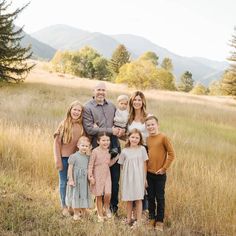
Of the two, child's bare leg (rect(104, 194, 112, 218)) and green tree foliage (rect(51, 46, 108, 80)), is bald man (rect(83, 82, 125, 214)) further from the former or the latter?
green tree foliage (rect(51, 46, 108, 80))

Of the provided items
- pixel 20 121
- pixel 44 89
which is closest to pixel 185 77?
pixel 44 89

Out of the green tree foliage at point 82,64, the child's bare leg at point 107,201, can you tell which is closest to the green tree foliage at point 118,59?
the green tree foliage at point 82,64

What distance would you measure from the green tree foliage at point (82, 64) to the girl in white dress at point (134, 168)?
57.5 m

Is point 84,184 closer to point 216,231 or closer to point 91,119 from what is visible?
point 91,119

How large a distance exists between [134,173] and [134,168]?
2.4 inches

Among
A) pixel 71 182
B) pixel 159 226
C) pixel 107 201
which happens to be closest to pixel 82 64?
pixel 107 201

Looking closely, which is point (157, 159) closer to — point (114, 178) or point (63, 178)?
point (114, 178)

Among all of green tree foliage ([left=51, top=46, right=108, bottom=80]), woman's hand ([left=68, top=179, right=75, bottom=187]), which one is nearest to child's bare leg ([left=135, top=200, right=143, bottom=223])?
woman's hand ([left=68, top=179, right=75, bottom=187])

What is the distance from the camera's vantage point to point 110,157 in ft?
17.1

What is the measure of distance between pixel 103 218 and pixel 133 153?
861 millimetres

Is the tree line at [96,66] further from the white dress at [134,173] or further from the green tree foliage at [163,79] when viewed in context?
the white dress at [134,173]

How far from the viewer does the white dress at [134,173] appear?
502 centimetres

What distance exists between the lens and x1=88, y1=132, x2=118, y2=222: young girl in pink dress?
5078 mm

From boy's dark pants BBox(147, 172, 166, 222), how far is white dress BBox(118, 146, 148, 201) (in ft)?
0.47
